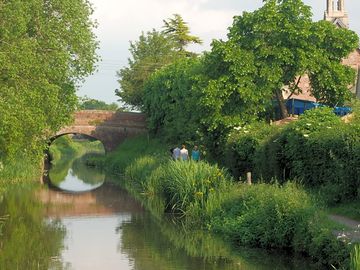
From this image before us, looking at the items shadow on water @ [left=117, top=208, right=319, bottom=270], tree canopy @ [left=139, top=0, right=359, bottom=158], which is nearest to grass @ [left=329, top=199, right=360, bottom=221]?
shadow on water @ [left=117, top=208, right=319, bottom=270]

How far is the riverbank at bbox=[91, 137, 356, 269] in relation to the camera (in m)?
17.2

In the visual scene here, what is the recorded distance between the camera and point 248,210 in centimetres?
2122

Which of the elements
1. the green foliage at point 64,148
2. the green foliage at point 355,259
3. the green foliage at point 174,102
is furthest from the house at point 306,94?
the green foliage at point 64,148

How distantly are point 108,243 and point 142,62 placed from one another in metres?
42.7

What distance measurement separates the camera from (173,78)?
48.9 m

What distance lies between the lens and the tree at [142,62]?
2496 inches

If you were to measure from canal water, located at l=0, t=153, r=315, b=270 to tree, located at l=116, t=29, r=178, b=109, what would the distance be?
98.3 feet

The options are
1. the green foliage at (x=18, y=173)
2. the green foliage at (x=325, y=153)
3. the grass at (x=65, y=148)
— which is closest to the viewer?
the green foliage at (x=325, y=153)

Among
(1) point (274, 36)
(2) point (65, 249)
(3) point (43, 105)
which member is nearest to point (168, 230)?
(2) point (65, 249)

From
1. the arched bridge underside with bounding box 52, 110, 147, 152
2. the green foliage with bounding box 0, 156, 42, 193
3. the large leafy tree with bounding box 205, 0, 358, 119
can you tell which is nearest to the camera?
the large leafy tree with bounding box 205, 0, 358, 119

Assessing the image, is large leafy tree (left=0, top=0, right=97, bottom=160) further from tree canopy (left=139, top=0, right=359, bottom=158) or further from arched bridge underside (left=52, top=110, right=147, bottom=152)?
arched bridge underside (left=52, top=110, right=147, bottom=152)

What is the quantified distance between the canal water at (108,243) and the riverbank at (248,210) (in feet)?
1.69

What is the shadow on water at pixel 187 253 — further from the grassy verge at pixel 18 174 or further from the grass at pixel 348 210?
the grassy verge at pixel 18 174

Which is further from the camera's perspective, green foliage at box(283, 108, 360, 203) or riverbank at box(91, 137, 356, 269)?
green foliage at box(283, 108, 360, 203)
